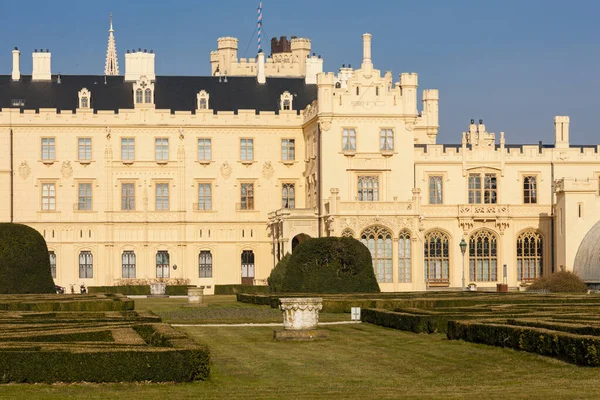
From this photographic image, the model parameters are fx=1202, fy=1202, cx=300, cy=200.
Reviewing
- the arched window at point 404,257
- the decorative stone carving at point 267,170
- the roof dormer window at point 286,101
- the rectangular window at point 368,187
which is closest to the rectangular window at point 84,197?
the decorative stone carving at point 267,170

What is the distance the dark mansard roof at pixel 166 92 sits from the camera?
86.2 m

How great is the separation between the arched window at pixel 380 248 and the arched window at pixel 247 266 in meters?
12.8

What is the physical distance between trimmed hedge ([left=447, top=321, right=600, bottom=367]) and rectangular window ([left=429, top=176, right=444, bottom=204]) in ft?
164

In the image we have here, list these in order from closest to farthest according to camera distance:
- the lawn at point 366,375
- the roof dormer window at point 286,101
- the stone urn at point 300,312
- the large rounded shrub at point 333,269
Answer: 1. the lawn at point 366,375
2. the stone urn at point 300,312
3. the large rounded shrub at point 333,269
4. the roof dormer window at point 286,101

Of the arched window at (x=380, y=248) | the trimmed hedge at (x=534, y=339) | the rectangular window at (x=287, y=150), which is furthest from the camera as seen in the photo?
the rectangular window at (x=287, y=150)

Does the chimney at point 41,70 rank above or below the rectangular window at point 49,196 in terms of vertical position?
above

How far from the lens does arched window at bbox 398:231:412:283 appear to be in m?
76.5

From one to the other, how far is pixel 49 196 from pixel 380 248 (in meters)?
24.5

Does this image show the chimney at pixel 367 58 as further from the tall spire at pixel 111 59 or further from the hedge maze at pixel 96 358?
the tall spire at pixel 111 59

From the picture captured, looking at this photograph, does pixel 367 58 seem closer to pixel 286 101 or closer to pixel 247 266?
pixel 286 101

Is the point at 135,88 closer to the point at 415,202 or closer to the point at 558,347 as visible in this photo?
the point at 415,202

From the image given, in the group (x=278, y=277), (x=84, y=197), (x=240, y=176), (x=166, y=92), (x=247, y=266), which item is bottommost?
(x=278, y=277)

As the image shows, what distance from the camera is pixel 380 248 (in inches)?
3000

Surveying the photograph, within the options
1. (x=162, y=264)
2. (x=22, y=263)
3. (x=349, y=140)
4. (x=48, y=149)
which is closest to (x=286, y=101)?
(x=349, y=140)
